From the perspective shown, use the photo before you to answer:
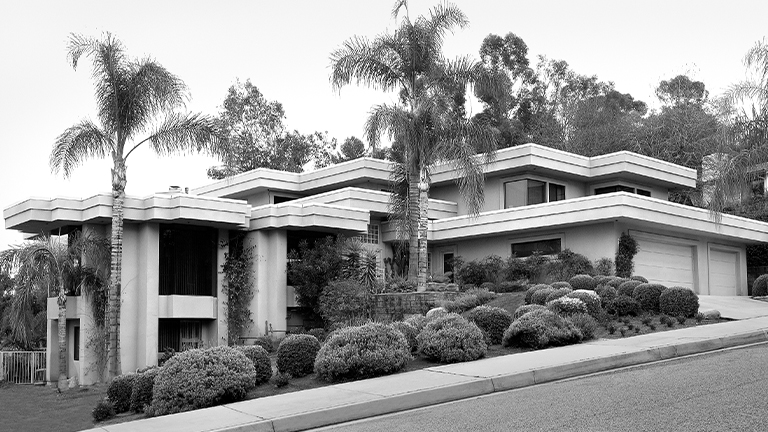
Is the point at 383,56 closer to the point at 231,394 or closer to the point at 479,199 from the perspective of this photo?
the point at 479,199

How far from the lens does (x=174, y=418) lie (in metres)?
12.8

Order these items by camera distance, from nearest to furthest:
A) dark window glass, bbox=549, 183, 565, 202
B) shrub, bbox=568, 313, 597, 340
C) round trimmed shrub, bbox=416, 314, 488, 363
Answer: round trimmed shrub, bbox=416, 314, 488, 363 < shrub, bbox=568, 313, 597, 340 < dark window glass, bbox=549, 183, 565, 202

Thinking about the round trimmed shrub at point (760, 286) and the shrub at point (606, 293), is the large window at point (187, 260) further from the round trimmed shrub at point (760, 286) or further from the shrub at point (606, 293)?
the round trimmed shrub at point (760, 286)

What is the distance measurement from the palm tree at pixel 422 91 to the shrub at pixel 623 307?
6152 mm

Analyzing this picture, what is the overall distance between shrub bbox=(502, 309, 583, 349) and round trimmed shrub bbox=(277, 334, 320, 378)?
4163 mm

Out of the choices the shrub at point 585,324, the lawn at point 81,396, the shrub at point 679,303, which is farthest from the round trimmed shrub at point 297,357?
the shrub at point 679,303

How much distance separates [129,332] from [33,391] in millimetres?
3658

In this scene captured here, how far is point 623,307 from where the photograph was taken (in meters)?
20.0

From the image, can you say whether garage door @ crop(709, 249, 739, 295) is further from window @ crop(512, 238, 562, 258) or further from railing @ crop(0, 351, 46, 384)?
railing @ crop(0, 351, 46, 384)

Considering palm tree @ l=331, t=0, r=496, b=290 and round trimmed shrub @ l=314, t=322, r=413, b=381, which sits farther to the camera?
palm tree @ l=331, t=0, r=496, b=290

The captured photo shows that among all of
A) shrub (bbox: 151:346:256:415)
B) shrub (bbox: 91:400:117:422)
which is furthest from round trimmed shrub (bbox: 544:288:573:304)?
shrub (bbox: 91:400:117:422)

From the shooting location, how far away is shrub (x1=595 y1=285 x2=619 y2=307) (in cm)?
2023

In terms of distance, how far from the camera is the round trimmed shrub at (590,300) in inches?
760

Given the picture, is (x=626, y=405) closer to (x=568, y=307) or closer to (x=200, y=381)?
(x=200, y=381)
